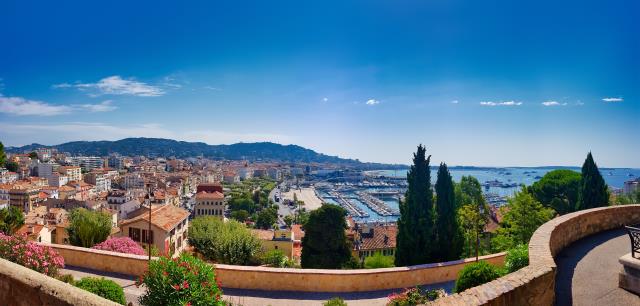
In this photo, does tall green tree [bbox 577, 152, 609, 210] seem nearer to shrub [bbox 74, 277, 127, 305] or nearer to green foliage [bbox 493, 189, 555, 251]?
green foliage [bbox 493, 189, 555, 251]

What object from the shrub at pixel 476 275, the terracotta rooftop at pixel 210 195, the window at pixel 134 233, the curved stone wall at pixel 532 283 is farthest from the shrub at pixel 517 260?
the terracotta rooftop at pixel 210 195

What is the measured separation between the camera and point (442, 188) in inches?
605

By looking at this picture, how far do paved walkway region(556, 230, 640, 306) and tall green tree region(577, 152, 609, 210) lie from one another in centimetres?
1236

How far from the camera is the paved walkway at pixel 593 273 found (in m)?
4.81

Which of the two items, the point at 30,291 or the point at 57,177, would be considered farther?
the point at 57,177

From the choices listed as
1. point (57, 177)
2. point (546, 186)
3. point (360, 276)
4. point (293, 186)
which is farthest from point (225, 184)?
point (360, 276)

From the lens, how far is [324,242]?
19438 millimetres

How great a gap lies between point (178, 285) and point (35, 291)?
170 centimetres

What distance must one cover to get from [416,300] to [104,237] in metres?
10.1

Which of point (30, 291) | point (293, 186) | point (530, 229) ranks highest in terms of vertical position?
point (30, 291)

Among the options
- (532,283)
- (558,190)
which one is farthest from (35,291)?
(558,190)

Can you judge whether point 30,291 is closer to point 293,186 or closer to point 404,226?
point 404,226

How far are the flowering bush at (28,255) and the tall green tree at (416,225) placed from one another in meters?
10.5

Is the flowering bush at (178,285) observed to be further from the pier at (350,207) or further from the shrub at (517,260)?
the pier at (350,207)
